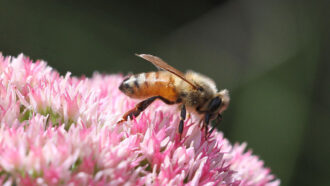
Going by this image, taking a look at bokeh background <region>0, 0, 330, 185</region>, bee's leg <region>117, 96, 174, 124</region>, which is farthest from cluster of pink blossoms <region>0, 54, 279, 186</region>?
bokeh background <region>0, 0, 330, 185</region>

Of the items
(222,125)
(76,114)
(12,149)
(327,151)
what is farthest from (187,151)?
(327,151)

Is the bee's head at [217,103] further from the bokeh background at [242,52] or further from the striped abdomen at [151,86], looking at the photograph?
the bokeh background at [242,52]

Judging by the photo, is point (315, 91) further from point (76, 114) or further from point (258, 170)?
point (76, 114)

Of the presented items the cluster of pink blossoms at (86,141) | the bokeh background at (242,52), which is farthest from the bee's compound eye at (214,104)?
the bokeh background at (242,52)

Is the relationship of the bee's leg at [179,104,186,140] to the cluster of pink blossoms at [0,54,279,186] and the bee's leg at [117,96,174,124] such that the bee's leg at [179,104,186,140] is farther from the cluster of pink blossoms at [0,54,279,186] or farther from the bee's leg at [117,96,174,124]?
the bee's leg at [117,96,174,124]

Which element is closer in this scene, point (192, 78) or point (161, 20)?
point (192, 78)

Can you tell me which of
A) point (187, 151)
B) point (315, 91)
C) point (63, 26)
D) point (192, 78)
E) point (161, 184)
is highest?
point (63, 26)
